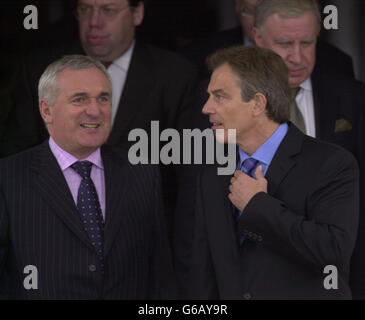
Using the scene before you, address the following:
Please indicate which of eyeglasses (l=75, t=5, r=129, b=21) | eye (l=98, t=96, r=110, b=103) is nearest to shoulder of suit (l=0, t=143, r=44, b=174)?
eye (l=98, t=96, r=110, b=103)

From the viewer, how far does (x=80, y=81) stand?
12.1ft

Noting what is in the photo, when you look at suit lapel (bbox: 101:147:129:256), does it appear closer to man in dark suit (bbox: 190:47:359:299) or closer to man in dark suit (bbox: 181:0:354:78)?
man in dark suit (bbox: 190:47:359:299)

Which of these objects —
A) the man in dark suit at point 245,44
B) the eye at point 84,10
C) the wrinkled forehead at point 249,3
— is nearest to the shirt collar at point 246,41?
the man in dark suit at point 245,44

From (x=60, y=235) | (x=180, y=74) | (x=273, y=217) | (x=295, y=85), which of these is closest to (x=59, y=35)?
(x=180, y=74)

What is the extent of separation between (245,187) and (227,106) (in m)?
0.38

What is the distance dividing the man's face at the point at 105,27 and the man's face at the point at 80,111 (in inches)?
34.6

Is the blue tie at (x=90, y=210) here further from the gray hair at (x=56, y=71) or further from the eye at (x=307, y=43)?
the eye at (x=307, y=43)

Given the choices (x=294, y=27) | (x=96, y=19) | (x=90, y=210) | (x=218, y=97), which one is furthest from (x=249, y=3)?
(x=90, y=210)

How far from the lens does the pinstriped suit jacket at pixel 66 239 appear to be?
11.6 ft

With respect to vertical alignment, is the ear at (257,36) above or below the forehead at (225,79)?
above

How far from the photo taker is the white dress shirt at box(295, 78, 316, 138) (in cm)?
425

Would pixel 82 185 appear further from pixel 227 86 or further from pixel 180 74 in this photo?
pixel 180 74

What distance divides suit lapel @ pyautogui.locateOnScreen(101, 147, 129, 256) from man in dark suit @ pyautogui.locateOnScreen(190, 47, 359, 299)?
0.34m
